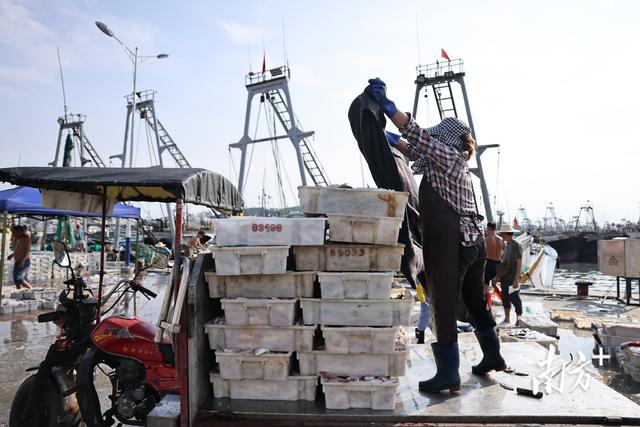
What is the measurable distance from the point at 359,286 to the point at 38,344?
7058 mm

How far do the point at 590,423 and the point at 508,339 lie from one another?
368cm

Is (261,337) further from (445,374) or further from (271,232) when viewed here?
(445,374)

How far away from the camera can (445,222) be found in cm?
338

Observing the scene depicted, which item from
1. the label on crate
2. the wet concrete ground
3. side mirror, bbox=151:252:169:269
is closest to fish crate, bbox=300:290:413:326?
the label on crate

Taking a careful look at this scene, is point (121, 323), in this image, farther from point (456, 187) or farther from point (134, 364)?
point (456, 187)

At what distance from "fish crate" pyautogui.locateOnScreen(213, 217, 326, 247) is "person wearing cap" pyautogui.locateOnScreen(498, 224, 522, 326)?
6.89 meters

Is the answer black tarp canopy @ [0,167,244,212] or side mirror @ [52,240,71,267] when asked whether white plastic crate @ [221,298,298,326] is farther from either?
side mirror @ [52,240,71,267]

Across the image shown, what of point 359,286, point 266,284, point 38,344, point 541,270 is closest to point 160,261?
point 266,284

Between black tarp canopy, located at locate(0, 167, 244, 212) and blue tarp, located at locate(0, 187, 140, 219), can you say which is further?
blue tarp, located at locate(0, 187, 140, 219)

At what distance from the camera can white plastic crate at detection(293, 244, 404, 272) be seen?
329 cm

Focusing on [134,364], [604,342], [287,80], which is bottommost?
[604,342]

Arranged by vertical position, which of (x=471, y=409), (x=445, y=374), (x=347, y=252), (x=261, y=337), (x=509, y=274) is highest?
(x=347, y=252)

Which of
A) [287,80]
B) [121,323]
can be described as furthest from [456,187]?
[287,80]

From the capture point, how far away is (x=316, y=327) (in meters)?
3.21
